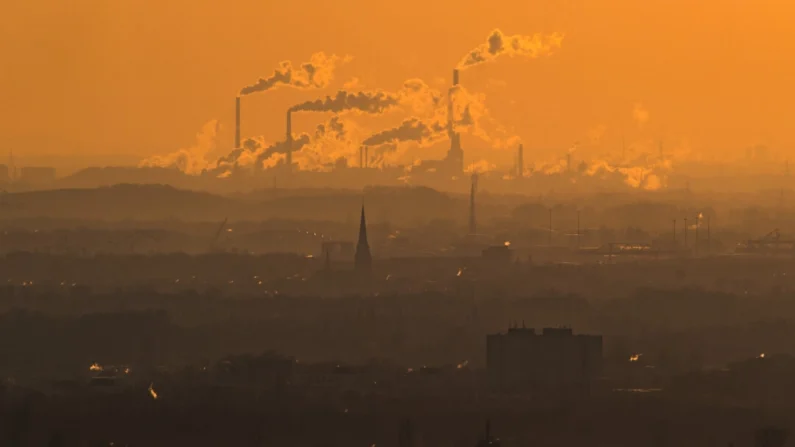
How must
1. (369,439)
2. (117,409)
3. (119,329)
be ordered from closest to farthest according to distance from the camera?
(369,439) → (117,409) → (119,329)

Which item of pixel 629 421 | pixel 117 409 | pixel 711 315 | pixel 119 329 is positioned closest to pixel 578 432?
pixel 629 421

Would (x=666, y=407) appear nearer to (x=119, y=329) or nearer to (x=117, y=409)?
(x=117, y=409)

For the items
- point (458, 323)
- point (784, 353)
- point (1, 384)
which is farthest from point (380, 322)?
point (1, 384)

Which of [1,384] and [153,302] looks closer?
[1,384]

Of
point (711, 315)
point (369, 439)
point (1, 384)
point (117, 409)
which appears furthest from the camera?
point (711, 315)

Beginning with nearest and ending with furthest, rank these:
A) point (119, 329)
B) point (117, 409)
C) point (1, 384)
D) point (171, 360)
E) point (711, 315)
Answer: point (117, 409) → point (1, 384) → point (171, 360) → point (119, 329) → point (711, 315)

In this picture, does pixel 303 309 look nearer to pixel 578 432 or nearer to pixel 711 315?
pixel 711 315
